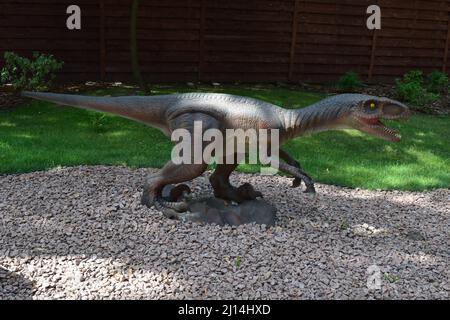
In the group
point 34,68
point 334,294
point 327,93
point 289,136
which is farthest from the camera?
point 327,93

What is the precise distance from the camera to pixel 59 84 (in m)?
10.8

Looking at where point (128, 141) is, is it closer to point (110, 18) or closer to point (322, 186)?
point (322, 186)

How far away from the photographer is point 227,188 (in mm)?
4703

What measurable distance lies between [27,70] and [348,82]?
651cm

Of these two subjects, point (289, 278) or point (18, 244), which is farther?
A: point (18, 244)

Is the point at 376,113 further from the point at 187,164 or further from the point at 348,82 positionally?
the point at 348,82

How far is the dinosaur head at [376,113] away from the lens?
4113 millimetres

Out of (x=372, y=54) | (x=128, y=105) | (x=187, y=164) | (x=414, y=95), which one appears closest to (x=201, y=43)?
(x=372, y=54)

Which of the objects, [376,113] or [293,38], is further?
[293,38]

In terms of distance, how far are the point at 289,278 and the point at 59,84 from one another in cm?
839

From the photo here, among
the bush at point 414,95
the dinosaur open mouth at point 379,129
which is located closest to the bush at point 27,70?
the bush at point 414,95

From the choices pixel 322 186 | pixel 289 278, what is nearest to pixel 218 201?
pixel 289 278

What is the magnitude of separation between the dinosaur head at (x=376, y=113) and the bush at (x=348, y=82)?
7.72 meters

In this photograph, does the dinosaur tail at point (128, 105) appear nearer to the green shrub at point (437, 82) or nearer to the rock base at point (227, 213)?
the rock base at point (227, 213)
